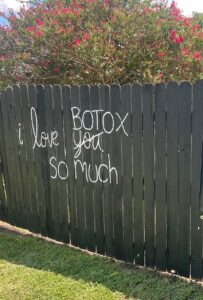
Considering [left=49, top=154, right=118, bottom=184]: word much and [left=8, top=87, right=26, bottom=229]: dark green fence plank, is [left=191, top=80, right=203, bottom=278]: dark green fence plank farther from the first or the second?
[left=8, top=87, right=26, bottom=229]: dark green fence plank

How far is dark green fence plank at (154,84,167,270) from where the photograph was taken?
3229 mm

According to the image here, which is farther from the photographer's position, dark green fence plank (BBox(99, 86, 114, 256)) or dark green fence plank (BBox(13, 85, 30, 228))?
dark green fence plank (BBox(13, 85, 30, 228))

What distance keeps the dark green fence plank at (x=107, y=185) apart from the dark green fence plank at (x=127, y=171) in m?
0.15

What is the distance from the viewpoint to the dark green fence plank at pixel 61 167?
3.95 m

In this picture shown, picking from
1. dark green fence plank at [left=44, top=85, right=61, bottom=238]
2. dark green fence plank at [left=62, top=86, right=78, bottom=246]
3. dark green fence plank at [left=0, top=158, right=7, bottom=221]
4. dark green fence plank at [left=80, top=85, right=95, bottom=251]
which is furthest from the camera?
dark green fence plank at [left=0, top=158, right=7, bottom=221]

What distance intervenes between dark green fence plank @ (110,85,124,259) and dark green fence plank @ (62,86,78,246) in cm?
53

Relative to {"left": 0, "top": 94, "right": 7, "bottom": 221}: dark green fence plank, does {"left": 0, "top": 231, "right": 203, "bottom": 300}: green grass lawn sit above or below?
below

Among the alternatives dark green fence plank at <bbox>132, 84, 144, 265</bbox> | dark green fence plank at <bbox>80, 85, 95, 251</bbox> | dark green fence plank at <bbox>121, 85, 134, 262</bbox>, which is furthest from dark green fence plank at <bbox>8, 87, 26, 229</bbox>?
dark green fence plank at <bbox>132, 84, 144, 265</bbox>

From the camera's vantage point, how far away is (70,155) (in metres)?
3.97

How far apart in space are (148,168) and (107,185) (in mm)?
521

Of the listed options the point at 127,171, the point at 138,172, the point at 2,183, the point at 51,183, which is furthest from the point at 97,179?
the point at 2,183

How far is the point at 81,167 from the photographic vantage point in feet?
12.9

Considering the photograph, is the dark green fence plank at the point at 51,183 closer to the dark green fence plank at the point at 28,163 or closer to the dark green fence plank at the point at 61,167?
the dark green fence plank at the point at 61,167

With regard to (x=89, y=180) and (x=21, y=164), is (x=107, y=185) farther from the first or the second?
(x=21, y=164)
